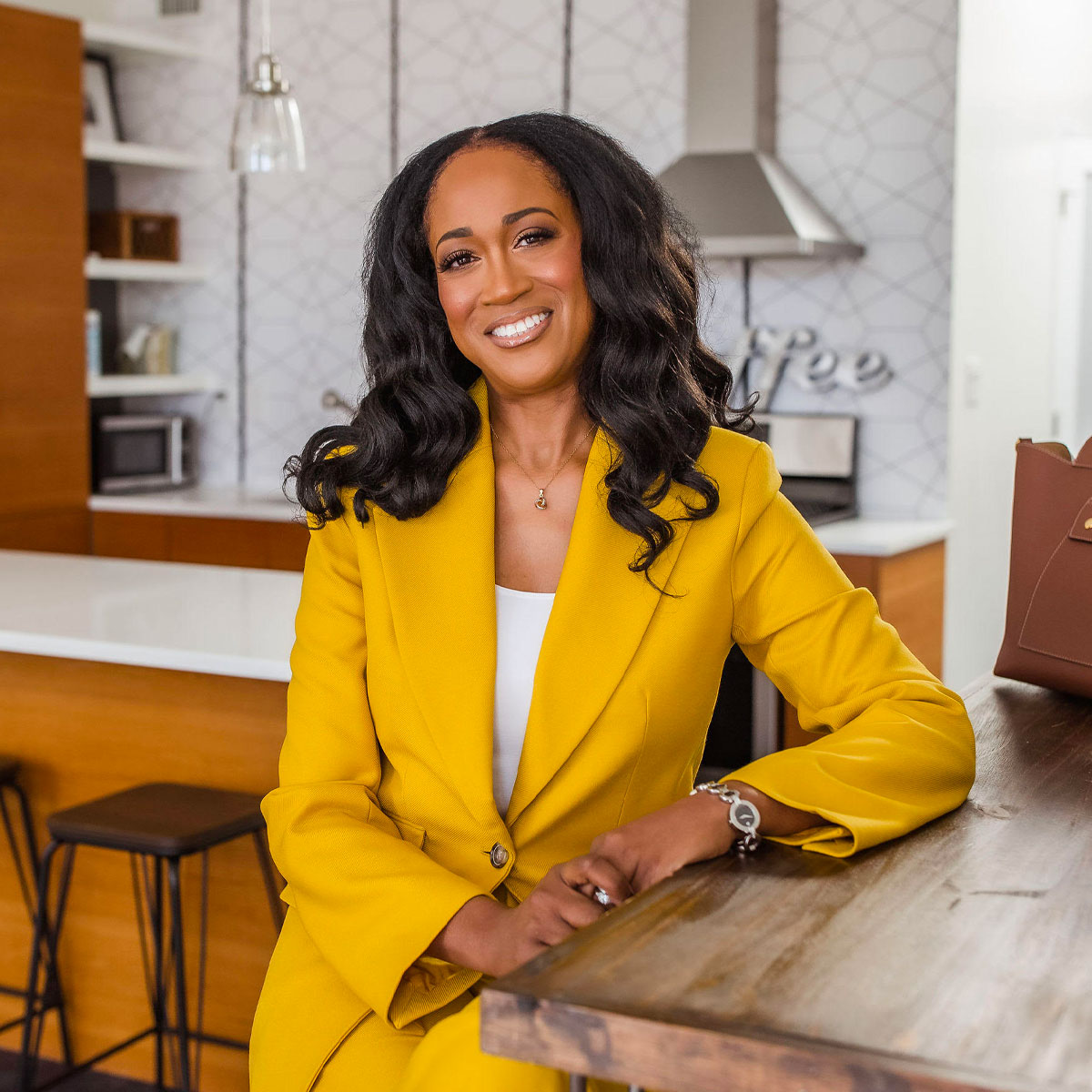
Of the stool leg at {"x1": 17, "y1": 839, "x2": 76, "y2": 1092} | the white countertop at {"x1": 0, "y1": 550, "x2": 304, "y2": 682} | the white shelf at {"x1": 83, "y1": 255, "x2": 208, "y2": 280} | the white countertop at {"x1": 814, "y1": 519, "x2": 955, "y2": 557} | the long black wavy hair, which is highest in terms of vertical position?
the white shelf at {"x1": 83, "y1": 255, "x2": 208, "y2": 280}

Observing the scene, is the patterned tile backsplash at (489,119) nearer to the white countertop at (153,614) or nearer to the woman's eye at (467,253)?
the white countertop at (153,614)

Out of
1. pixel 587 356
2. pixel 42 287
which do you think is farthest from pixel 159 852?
pixel 42 287

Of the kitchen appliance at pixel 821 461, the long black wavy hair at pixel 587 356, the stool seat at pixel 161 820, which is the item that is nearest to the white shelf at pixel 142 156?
the kitchen appliance at pixel 821 461

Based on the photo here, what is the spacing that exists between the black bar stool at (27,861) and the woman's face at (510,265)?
→ 158 cm

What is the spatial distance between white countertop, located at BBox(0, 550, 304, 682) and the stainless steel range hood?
1.80 metres

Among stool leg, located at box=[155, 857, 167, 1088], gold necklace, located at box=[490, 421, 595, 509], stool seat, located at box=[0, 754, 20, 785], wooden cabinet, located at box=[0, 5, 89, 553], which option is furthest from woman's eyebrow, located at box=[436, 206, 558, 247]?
wooden cabinet, located at box=[0, 5, 89, 553]

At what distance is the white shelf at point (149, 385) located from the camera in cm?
476

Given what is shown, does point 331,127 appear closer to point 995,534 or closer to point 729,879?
point 995,534

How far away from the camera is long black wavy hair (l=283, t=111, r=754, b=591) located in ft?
Result: 4.86

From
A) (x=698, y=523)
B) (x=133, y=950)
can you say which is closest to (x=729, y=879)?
(x=698, y=523)

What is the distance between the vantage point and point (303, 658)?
1508 millimetres

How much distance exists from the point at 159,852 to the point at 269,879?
30 centimetres

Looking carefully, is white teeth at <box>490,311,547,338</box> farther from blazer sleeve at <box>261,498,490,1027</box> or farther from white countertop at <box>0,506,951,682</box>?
white countertop at <box>0,506,951,682</box>

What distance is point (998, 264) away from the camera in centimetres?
448
